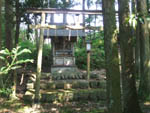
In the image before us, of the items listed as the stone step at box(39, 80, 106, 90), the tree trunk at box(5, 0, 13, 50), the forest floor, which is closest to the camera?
the forest floor

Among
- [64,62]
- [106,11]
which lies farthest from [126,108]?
[64,62]

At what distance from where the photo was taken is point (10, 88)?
7.86 metres

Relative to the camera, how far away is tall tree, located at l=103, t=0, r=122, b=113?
4098mm

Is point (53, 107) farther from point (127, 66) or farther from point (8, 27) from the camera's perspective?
point (8, 27)

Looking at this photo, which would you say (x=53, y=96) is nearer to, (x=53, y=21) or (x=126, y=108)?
(x=126, y=108)

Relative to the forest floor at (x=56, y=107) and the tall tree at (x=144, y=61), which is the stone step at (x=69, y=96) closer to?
the forest floor at (x=56, y=107)

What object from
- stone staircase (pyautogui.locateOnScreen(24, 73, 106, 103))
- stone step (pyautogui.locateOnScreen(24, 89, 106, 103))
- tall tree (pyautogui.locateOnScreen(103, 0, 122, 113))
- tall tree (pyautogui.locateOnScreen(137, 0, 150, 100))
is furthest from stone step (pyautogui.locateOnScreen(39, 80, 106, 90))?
tall tree (pyautogui.locateOnScreen(103, 0, 122, 113))

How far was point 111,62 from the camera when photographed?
4125 millimetres

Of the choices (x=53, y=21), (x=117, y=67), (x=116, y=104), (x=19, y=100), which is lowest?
(x=19, y=100)

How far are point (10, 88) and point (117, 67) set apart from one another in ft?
19.3

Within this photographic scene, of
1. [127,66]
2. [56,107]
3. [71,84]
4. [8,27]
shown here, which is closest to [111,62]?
[127,66]

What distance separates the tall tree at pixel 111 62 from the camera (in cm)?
410

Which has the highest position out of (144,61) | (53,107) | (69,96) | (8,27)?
(8,27)

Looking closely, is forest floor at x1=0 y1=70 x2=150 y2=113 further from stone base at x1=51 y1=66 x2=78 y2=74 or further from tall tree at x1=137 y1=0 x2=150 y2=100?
stone base at x1=51 y1=66 x2=78 y2=74
